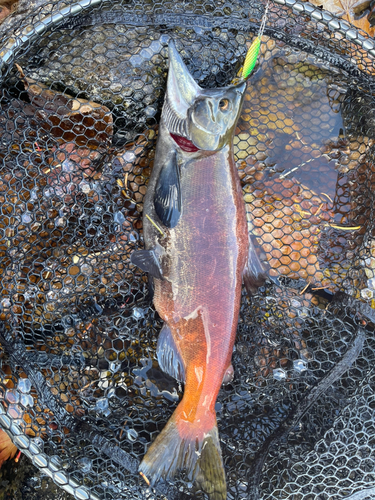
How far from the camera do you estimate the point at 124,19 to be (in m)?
2.47

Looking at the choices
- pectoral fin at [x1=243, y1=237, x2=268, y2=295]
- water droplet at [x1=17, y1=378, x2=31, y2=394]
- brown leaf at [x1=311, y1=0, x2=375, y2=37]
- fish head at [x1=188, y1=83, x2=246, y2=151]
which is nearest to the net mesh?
water droplet at [x1=17, y1=378, x2=31, y2=394]

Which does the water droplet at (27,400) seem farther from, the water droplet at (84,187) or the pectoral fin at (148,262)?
the water droplet at (84,187)

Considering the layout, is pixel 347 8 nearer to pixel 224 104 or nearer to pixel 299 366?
pixel 224 104

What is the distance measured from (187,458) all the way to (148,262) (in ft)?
4.28

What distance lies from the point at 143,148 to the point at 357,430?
2540mm

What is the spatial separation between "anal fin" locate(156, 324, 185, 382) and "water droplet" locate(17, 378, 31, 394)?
86 cm

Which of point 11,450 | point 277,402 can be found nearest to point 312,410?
point 277,402

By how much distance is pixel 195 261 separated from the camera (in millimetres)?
2291

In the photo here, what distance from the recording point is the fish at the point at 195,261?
2.26 m

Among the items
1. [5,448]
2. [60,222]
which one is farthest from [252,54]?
[5,448]

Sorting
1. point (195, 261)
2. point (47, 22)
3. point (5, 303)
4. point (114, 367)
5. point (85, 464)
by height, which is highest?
point (47, 22)

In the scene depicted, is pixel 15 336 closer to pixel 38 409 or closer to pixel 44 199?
pixel 38 409

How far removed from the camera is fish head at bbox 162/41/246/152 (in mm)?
2361

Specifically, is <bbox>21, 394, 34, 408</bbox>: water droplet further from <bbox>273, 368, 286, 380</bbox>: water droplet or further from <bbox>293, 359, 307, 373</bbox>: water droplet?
<bbox>293, 359, 307, 373</bbox>: water droplet
